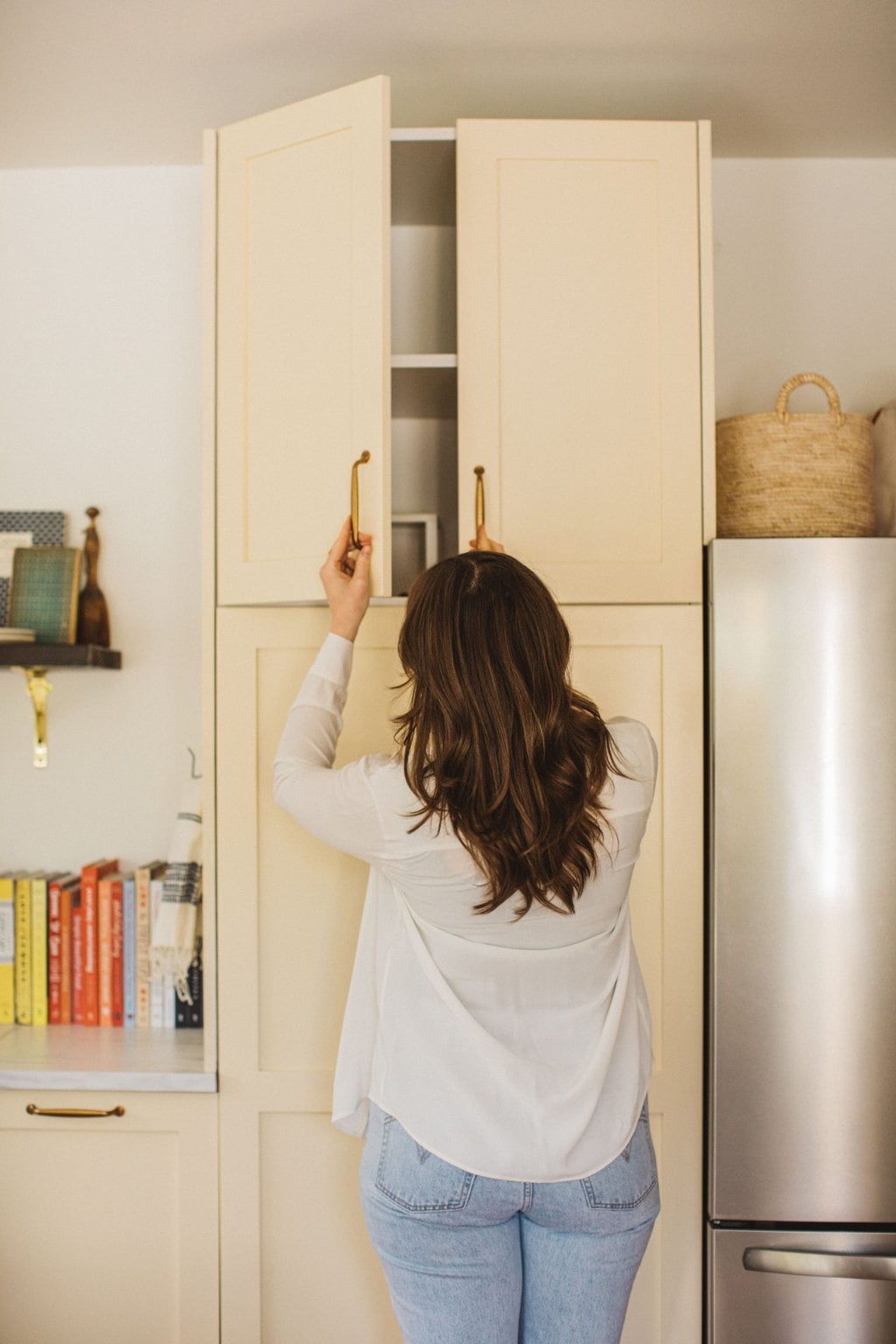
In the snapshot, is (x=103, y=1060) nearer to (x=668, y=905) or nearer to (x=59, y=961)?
(x=59, y=961)

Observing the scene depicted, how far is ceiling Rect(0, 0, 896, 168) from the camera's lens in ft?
5.37

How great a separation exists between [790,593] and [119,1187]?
58.0 inches

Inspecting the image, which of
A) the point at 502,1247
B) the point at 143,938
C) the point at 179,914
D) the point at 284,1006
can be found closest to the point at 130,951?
the point at 143,938

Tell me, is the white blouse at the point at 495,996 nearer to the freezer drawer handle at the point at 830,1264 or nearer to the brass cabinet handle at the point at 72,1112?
the freezer drawer handle at the point at 830,1264

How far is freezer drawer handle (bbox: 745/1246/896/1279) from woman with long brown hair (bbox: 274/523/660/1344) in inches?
18.0

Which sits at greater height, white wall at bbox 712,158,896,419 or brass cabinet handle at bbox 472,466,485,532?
white wall at bbox 712,158,896,419

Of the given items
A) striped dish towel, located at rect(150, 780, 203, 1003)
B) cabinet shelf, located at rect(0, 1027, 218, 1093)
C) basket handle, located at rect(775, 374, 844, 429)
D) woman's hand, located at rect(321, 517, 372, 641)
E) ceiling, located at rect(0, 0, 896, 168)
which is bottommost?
cabinet shelf, located at rect(0, 1027, 218, 1093)

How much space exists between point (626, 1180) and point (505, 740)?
1.86 ft

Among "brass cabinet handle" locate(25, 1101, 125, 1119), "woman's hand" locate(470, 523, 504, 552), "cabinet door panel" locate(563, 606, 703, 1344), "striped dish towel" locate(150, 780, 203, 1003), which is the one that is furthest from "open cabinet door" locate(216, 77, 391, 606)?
"brass cabinet handle" locate(25, 1101, 125, 1119)

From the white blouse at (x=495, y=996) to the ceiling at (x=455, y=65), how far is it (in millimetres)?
1272

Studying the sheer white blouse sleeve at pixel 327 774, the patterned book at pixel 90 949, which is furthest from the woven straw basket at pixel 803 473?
the patterned book at pixel 90 949

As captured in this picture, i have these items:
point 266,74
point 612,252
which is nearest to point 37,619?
point 266,74

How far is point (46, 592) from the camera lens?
2014 mm

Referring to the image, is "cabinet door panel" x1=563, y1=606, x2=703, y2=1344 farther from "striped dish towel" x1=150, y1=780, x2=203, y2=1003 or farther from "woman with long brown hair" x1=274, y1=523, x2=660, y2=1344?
"striped dish towel" x1=150, y1=780, x2=203, y2=1003
